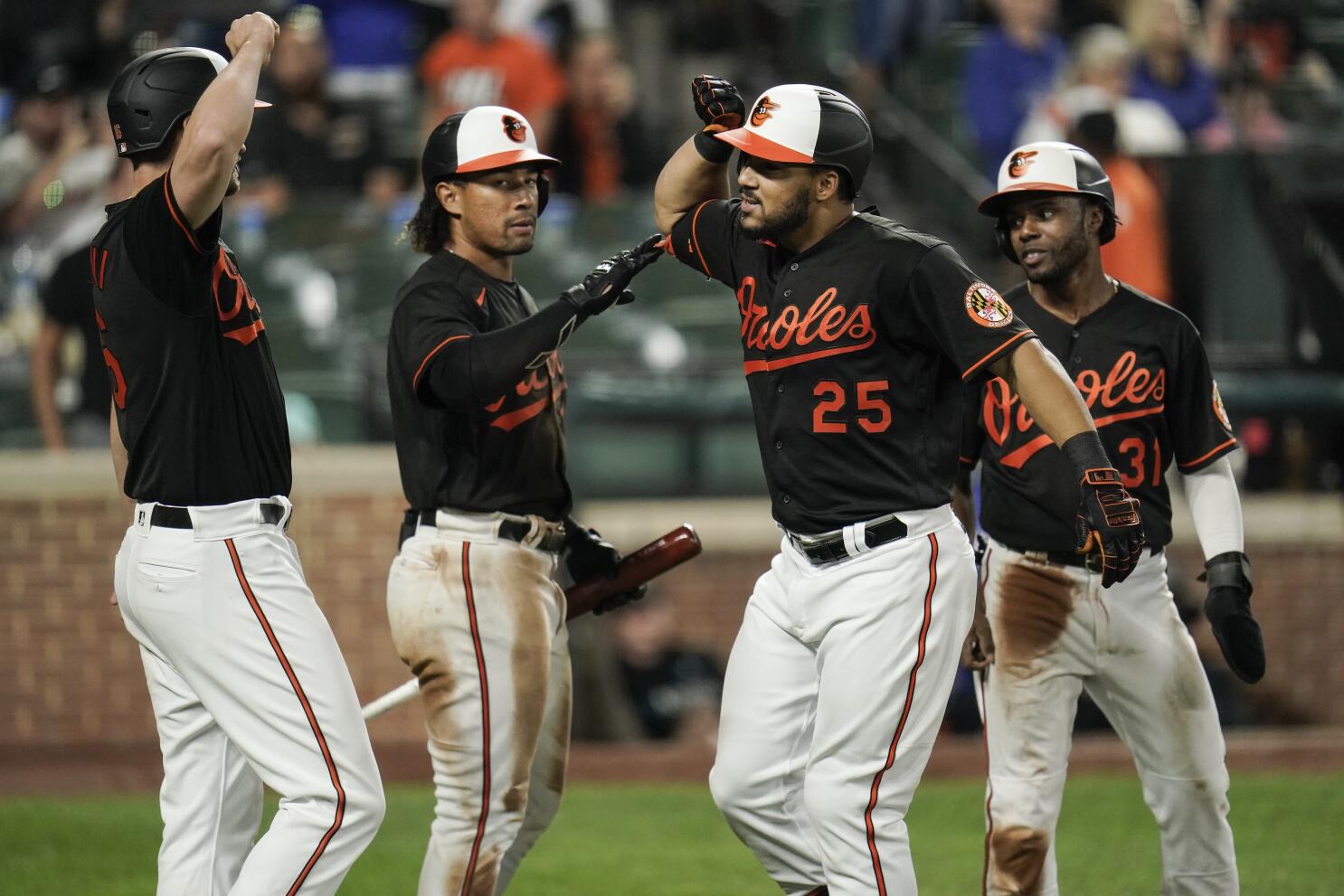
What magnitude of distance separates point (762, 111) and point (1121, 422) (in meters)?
1.35

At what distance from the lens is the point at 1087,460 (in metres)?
4.13

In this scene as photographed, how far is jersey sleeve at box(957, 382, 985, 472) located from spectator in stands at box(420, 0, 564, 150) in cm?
629

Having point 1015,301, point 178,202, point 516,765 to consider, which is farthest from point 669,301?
point 178,202

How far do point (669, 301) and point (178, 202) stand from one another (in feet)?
21.8

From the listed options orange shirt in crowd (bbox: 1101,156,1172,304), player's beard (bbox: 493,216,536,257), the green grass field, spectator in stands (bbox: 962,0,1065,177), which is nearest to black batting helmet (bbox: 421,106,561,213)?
player's beard (bbox: 493,216,536,257)

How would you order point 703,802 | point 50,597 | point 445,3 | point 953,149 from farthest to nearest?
1. point 445,3
2. point 953,149
3. point 50,597
4. point 703,802

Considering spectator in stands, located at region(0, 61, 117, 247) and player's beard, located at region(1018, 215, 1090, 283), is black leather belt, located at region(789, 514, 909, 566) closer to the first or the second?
player's beard, located at region(1018, 215, 1090, 283)

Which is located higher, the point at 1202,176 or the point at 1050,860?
the point at 1202,176

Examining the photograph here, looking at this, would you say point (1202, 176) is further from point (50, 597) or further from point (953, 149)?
point (50, 597)

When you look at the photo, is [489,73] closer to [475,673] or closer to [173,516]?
[475,673]

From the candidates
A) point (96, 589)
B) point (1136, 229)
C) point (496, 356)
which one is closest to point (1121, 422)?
point (496, 356)

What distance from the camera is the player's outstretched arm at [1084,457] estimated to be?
407 centimetres

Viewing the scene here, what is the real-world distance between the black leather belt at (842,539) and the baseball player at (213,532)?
116cm

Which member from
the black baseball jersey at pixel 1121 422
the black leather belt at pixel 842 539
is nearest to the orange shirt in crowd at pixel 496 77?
the black baseball jersey at pixel 1121 422
